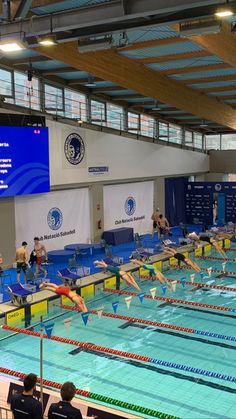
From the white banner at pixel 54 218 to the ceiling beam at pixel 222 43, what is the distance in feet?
25.5

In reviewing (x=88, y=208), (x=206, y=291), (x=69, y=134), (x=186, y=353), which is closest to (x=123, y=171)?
(x=88, y=208)

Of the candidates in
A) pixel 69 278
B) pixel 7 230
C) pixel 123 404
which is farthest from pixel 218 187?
pixel 123 404

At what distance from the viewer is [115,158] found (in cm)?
1842

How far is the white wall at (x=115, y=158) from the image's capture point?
50.7 ft

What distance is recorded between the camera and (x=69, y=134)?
15.8 metres

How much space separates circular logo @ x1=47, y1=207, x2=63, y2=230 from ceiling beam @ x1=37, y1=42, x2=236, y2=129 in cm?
516

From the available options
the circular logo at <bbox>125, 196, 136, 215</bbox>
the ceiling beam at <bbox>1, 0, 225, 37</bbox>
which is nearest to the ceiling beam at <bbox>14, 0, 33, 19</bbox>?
→ the ceiling beam at <bbox>1, 0, 225, 37</bbox>

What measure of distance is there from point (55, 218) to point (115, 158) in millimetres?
3927

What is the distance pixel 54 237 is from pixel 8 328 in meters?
7.67

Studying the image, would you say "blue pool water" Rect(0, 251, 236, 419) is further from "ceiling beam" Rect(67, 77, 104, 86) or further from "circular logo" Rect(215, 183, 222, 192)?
"circular logo" Rect(215, 183, 222, 192)

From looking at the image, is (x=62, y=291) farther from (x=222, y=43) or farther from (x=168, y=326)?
(x=222, y=43)

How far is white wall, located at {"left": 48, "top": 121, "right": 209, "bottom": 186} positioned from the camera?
15.5 metres

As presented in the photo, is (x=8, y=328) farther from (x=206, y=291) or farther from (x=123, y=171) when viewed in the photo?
(x=123, y=171)

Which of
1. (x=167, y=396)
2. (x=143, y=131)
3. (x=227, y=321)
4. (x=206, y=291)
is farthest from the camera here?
(x=143, y=131)
